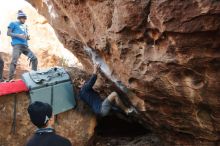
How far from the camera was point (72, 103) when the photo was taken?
8000 millimetres

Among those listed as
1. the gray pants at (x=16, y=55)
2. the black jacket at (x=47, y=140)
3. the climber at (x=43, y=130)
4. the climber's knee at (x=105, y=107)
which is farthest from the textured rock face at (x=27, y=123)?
the black jacket at (x=47, y=140)

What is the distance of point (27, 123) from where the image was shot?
780cm

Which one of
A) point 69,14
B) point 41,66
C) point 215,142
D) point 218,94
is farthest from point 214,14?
point 41,66

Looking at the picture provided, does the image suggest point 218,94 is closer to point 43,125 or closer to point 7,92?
point 43,125

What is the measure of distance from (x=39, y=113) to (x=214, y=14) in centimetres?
210

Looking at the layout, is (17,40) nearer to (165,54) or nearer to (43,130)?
(165,54)

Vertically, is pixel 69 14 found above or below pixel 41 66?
above

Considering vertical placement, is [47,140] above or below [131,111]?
above

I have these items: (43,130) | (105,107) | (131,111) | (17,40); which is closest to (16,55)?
(17,40)

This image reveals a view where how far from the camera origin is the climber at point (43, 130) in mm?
4152

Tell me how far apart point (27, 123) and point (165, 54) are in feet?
11.5

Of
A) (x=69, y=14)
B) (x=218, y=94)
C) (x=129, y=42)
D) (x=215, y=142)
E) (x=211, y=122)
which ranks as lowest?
(x=215, y=142)

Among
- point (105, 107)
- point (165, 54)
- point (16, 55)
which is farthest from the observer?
point (16, 55)

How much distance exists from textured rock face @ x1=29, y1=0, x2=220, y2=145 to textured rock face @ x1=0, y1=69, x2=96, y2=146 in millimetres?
1329
